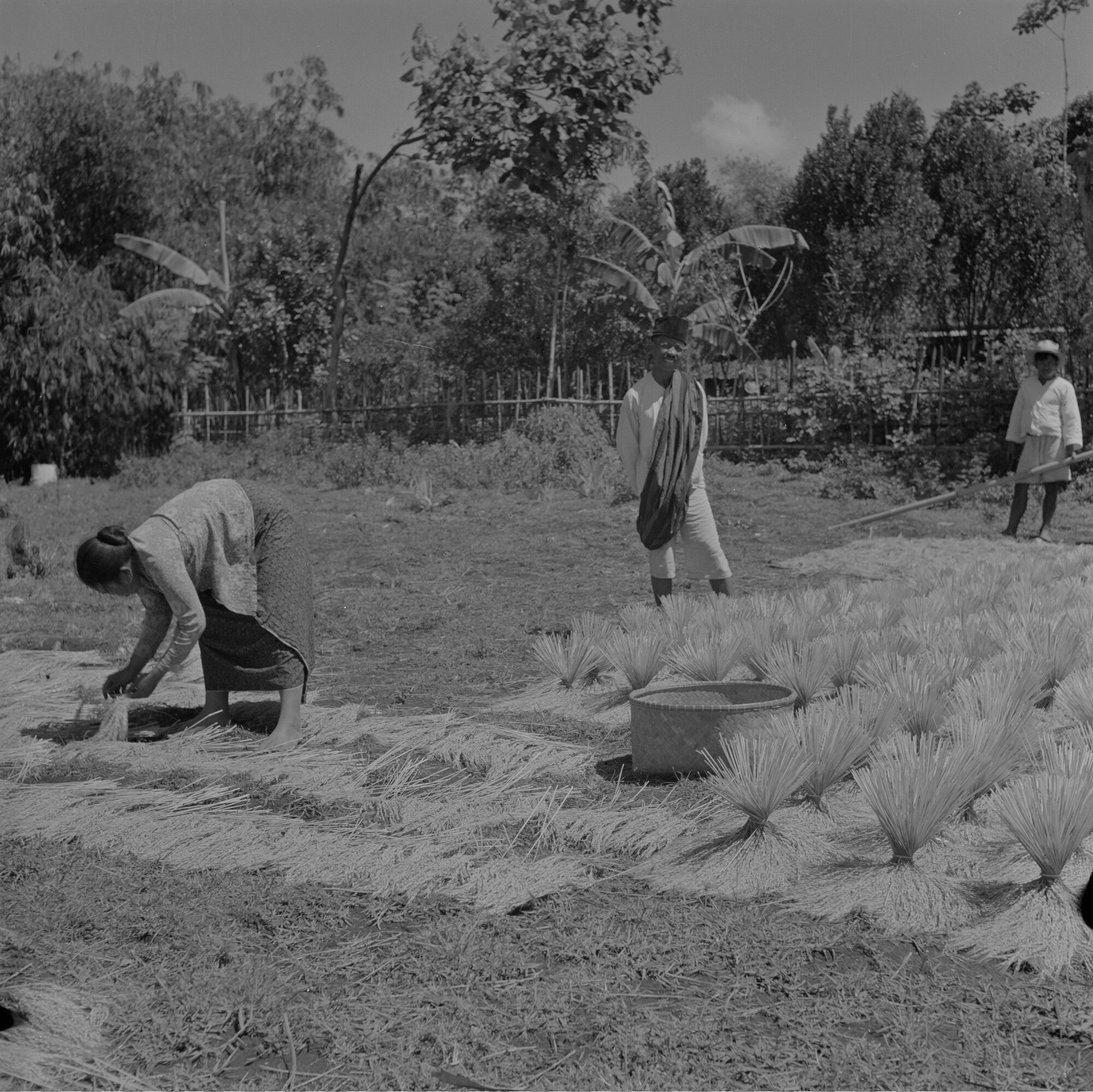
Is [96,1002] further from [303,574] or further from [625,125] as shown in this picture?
[625,125]

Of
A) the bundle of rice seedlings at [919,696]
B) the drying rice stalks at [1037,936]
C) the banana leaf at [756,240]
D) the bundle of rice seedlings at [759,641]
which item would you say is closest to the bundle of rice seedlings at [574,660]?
the bundle of rice seedlings at [759,641]

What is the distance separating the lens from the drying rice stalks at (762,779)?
3.00 metres

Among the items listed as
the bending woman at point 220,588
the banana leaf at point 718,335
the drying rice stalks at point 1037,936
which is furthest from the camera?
Answer: the banana leaf at point 718,335

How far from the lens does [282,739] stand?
13.7 ft

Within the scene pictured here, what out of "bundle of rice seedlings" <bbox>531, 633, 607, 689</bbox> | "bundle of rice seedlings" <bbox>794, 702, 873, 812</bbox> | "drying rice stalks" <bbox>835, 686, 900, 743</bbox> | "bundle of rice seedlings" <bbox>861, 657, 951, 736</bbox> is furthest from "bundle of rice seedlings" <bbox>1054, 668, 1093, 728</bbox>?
"bundle of rice seedlings" <bbox>531, 633, 607, 689</bbox>

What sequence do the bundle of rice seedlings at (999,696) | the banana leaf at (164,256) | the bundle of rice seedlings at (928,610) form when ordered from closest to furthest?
the bundle of rice seedlings at (999,696) < the bundle of rice seedlings at (928,610) < the banana leaf at (164,256)

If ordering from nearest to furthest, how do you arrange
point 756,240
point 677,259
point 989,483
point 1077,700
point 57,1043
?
point 57,1043
point 1077,700
point 989,483
point 756,240
point 677,259

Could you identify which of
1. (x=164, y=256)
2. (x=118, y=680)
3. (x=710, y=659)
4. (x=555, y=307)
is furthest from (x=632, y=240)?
(x=118, y=680)

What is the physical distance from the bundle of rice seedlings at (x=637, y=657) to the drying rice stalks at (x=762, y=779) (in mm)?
1436

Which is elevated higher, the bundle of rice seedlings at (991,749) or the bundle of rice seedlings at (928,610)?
the bundle of rice seedlings at (928,610)

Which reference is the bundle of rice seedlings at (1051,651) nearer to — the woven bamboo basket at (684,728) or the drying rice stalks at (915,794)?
the woven bamboo basket at (684,728)

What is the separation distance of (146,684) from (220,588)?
15.2 inches

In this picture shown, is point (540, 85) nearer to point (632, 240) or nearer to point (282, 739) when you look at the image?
point (632, 240)

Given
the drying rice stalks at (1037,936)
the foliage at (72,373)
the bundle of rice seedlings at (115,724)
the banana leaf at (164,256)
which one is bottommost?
the drying rice stalks at (1037,936)
